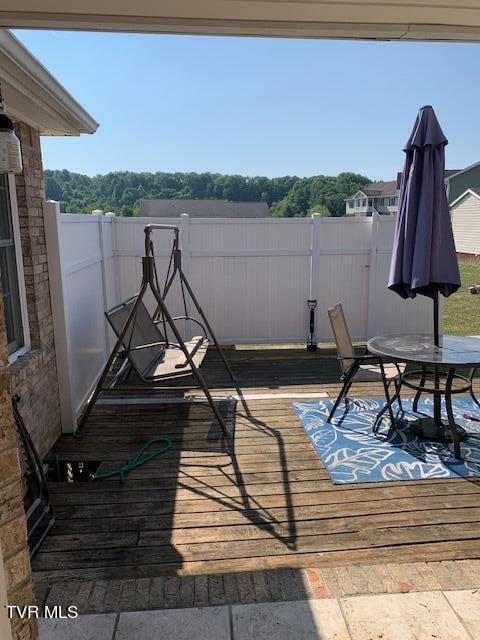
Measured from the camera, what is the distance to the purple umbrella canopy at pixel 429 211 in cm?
359

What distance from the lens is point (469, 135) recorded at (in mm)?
22844

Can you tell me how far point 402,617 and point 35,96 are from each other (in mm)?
3349

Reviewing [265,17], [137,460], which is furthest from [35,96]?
[137,460]

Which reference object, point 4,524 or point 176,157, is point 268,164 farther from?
point 4,524

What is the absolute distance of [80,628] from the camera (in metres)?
1.96

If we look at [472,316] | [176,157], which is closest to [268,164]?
[176,157]

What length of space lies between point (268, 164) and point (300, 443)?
166 ft

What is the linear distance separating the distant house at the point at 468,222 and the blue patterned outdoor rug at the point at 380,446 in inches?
868

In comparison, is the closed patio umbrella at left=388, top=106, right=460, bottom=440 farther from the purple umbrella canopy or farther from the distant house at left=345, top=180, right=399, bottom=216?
the distant house at left=345, top=180, right=399, bottom=216

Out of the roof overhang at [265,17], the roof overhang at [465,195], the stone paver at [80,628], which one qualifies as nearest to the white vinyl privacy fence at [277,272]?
the stone paver at [80,628]

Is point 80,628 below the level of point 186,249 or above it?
below

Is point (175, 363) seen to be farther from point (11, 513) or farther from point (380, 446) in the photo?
point (11, 513)

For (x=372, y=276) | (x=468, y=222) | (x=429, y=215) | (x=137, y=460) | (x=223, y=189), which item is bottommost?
(x=137, y=460)

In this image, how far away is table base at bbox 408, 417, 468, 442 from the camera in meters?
3.74
